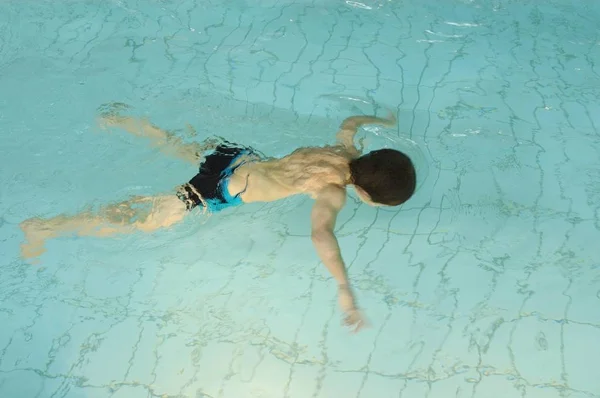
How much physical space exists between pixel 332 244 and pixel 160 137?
1.37 meters

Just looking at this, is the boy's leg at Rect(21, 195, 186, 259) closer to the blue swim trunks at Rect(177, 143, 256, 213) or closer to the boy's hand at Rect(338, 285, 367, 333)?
the blue swim trunks at Rect(177, 143, 256, 213)

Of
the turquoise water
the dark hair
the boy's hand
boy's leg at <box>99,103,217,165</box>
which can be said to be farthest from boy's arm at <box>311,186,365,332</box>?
boy's leg at <box>99,103,217,165</box>

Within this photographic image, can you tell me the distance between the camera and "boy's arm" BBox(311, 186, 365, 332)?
2715 millimetres

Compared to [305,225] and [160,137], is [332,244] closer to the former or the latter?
[305,225]

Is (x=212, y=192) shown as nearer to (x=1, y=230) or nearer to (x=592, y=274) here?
(x=1, y=230)

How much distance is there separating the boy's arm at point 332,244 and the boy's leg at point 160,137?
88 cm

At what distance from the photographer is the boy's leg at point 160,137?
361 cm

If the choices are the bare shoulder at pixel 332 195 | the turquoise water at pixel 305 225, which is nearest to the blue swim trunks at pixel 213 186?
the turquoise water at pixel 305 225

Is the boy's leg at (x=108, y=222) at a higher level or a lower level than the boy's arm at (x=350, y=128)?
lower

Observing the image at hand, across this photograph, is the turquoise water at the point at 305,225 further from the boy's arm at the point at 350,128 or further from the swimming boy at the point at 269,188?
the boy's arm at the point at 350,128

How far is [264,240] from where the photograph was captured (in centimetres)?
339

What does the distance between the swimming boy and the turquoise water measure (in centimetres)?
9

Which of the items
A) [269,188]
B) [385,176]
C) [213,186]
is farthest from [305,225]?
[385,176]

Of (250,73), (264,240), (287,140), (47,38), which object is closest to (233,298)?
(264,240)
